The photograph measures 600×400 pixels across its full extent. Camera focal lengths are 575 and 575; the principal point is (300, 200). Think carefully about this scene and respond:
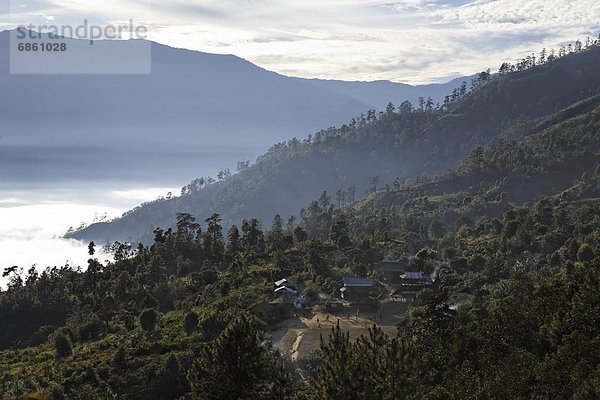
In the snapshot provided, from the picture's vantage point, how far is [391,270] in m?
72.4

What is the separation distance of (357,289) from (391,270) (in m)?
10.2

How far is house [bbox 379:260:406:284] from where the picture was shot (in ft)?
236

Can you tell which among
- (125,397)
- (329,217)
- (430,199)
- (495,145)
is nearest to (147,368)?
(125,397)

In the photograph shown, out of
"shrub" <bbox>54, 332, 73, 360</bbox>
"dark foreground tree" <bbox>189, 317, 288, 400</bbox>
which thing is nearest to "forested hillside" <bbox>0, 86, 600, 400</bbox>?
"dark foreground tree" <bbox>189, 317, 288, 400</bbox>

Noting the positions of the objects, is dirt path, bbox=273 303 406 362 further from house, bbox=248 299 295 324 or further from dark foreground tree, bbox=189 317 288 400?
dark foreground tree, bbox=189 317 288 400

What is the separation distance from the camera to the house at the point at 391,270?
7193 cm

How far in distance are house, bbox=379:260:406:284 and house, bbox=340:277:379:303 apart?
7.93m

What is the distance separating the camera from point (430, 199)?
6491 inches

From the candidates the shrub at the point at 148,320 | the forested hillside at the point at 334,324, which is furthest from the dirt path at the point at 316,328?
the shrub at the point at 148,320

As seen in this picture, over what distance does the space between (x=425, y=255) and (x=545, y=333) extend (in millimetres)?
43308

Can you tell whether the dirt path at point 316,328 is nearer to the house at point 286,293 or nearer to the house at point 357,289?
the house at point 357,289

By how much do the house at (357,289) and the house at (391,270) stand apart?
26.0ft

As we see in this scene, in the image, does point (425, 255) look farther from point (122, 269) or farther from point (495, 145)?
point (495, 145)

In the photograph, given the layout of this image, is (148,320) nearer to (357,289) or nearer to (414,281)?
(357,289)
